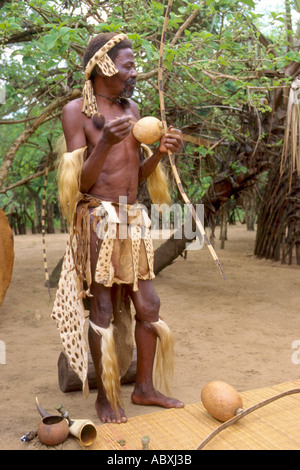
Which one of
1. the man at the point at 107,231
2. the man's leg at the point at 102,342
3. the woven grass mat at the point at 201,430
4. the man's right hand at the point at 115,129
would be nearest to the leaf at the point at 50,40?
the man at the point at 107,231

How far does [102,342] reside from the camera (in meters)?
2.57

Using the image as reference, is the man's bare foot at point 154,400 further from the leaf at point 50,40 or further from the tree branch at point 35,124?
the tree branch at point 35,124

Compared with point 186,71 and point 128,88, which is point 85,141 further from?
point 186,71

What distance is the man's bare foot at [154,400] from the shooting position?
106 inches

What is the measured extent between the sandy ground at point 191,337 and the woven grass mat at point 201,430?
0.19m

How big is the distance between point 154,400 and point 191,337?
5.37ft

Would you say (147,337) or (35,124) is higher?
(35,124)

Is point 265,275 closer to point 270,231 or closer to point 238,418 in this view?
point 270,231

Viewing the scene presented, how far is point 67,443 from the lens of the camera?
2.32 m

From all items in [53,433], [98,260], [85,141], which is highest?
[85,141]

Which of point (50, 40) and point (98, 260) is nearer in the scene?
point (98, 260)

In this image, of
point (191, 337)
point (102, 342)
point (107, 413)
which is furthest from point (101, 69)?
point (191, 337)

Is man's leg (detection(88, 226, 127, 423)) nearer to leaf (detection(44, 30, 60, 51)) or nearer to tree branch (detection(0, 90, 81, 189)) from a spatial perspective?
leaf (detection(44, 30, 60, 51))
